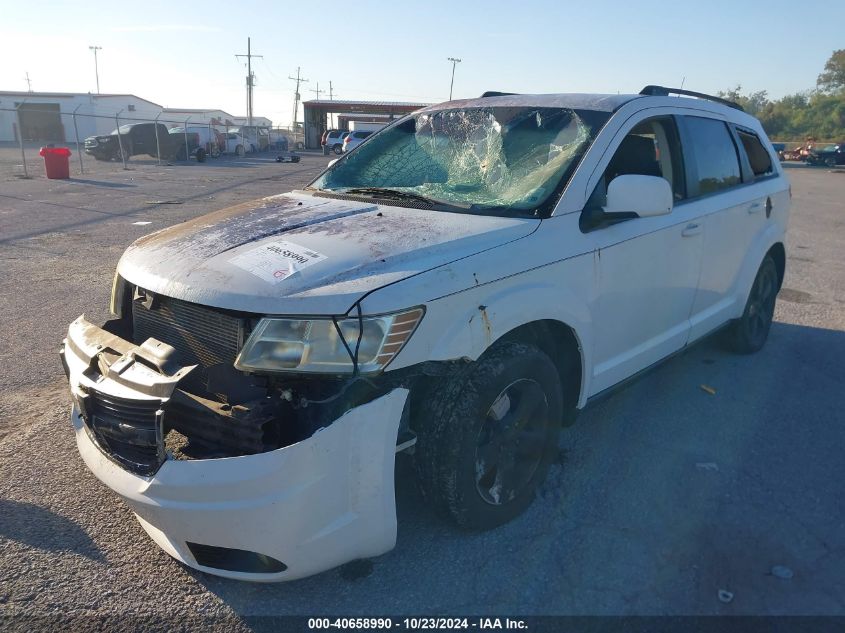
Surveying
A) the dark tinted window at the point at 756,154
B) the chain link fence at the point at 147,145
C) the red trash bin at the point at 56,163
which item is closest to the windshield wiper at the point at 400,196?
the dark tinted window at the point at 756,154

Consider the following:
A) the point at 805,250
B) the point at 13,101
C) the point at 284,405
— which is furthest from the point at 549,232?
the point at 13,101

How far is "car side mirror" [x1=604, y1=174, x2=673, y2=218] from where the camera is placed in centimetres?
322

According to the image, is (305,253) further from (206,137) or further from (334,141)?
(334,141)

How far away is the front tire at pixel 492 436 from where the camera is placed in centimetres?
272

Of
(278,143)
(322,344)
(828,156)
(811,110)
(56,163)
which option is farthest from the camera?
(811,110)

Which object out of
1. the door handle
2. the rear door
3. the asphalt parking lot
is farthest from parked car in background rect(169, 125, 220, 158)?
the door handle

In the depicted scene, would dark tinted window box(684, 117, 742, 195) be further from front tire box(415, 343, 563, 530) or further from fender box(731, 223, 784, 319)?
front tire box(415, 343, 563, 530)

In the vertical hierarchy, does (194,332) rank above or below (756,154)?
below

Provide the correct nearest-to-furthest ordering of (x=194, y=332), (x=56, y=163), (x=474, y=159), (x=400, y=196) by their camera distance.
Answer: (x=194, y=332), (x=400, y=196), (x=474, y=159), (x=56, y=163)

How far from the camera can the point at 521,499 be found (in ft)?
10.5

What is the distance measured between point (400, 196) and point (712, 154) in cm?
222

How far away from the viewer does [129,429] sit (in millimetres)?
2457

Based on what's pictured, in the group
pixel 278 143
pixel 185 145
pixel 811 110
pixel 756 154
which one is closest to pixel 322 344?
pixel 756 154

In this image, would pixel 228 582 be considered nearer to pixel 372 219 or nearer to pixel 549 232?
pixel 372 219
